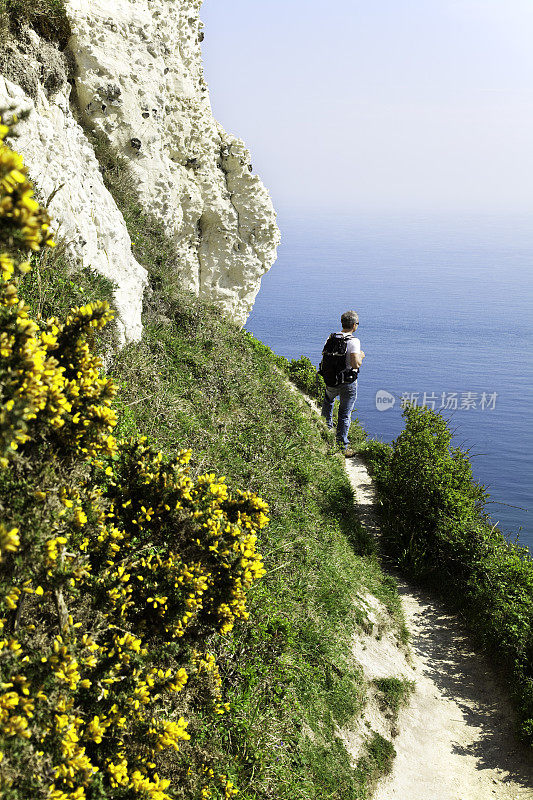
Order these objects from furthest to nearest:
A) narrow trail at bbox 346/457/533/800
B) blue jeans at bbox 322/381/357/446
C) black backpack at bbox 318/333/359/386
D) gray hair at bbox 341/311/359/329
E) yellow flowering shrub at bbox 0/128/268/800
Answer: blue jeans at bbox 322/381/357/446, black backpack at bbox 318/333/359/386, gray hair at bbox 341/311/359/329, narrow trail at bbox 346/457/533/800, yellow flowering shrub at bbox 0/128/268/800

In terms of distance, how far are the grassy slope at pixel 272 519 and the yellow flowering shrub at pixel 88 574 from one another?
33.8 inches

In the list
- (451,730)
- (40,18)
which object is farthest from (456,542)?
(40,18)

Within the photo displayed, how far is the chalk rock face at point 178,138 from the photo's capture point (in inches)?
375

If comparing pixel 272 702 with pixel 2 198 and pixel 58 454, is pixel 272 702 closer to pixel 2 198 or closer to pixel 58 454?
pixel 58 454

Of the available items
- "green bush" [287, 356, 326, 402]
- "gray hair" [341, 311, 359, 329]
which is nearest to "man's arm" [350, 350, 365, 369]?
"gray hair" [341, 311, 359, 329]

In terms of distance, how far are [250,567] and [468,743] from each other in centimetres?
639

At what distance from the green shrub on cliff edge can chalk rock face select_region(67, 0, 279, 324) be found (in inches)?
217

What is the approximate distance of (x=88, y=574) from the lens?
3195mm

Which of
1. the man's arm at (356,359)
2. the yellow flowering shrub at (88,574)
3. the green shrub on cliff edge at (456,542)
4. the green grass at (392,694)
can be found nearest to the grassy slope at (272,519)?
the green grass at (392,694)

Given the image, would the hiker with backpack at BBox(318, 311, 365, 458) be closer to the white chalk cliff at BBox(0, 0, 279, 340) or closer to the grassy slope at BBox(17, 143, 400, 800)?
the grassy slope at BBox(17, 143, 400, 800)

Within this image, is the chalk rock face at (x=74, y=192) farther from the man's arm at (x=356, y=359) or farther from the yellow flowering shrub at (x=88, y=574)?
the man's arm at (x=356, y=359)

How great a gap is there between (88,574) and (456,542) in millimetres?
9175

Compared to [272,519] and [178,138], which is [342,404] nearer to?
[272,519]

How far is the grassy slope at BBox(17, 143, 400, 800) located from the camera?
5.11 metres
